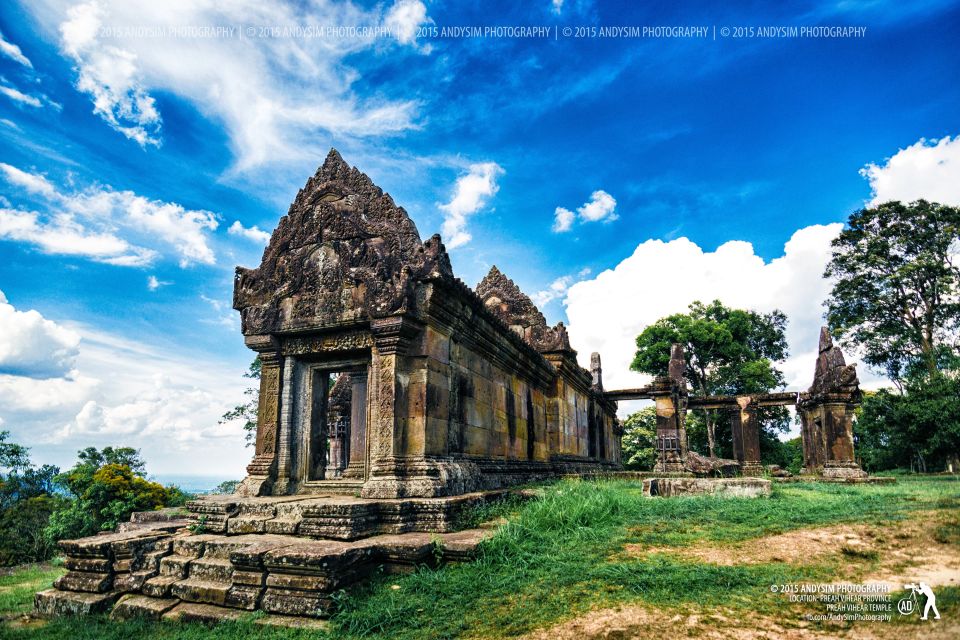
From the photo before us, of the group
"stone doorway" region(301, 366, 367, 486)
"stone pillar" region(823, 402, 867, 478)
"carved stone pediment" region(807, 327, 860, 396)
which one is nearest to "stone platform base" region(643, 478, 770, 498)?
"stone doorway" region(301, 366, 367, 486)

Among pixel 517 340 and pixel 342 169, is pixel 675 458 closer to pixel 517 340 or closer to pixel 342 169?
pixel 517 340

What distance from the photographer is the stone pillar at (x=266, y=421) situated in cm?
809

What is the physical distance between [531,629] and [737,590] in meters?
1.55

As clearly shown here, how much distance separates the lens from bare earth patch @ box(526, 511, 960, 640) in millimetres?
3479

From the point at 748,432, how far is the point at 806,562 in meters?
21.7

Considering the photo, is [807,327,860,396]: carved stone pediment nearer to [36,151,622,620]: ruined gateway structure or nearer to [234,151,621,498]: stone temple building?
[36,151,622,620]: ruined gateway structure

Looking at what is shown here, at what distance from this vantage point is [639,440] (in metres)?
37.8

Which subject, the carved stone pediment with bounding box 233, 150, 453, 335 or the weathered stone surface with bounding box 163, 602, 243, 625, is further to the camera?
the carved stone pediment with bounding box 233, 150, 453, 335

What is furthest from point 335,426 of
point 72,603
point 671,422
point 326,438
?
point 671,422

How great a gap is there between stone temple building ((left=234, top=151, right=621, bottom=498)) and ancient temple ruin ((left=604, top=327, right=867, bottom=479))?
10.3 m

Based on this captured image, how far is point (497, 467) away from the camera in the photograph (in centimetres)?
987

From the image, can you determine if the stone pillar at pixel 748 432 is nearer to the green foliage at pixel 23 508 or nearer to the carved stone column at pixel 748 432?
the carved stone column at pixel 748 432

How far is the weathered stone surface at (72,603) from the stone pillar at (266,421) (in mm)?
2297

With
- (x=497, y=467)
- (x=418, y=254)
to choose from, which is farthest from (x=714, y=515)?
(x=418, y=254)
